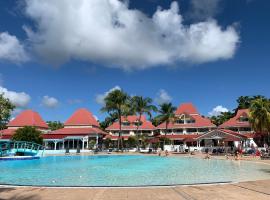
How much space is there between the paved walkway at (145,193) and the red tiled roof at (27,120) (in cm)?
5528

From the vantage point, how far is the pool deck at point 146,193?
9.85m

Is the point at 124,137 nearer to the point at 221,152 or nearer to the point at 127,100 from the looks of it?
the point at 127,100

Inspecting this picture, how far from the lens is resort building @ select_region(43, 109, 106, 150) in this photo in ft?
181

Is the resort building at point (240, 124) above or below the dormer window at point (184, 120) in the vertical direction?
below

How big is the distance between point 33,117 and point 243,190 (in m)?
60.6

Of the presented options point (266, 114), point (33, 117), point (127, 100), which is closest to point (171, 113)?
point (127, 100)

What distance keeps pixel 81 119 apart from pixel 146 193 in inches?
2115

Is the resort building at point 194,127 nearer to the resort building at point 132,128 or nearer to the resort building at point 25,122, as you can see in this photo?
the resort building at point 132,128

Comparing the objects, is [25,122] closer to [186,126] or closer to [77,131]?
[77,131]

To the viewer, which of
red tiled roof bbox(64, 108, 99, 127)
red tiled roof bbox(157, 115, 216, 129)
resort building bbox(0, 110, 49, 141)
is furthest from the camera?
resort building bbox(0, 110, 49, 141)

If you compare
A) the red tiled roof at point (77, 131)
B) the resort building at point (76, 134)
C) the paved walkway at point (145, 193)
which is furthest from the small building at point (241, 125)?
the paved walkway at point (145, 193)

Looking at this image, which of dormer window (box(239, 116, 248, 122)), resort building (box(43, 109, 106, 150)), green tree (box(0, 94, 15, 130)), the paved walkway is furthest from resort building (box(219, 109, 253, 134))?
the paved walkway

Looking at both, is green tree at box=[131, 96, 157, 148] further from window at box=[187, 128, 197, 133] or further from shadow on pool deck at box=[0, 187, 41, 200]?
shadow on pool deck at box=[0, 187, 41, 200]

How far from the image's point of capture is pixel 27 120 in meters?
65.2
